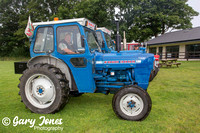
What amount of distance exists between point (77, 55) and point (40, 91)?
119 centimetres

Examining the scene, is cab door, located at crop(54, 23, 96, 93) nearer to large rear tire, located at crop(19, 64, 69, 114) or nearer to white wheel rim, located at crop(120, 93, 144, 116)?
large rear tire, located at crop(19, 64, 69, 114)

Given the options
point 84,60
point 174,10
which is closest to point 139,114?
point 84,60

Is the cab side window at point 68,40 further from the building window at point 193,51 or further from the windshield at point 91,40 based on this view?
the building window at point 193,51

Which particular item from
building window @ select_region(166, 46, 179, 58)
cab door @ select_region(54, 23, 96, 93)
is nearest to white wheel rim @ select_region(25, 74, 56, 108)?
cab door @ select_region(54, 23, 96, 93)

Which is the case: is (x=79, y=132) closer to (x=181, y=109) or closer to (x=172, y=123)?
(x=172, y=123)

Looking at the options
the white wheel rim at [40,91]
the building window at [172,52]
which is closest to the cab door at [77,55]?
the white wheel rim at [40,91]

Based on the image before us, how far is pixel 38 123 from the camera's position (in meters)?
3.05

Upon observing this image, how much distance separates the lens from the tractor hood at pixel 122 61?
11.1ft

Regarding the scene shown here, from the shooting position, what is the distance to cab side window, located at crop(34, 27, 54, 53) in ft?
11.9

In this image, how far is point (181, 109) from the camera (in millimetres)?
3688

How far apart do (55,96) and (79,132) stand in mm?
999

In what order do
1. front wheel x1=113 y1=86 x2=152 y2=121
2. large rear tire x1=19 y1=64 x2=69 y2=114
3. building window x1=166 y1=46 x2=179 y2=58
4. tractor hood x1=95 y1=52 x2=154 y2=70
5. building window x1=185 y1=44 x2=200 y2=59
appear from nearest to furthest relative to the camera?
front wheel x1=113 y1=86 x2=152 y2=121 → large rear tire x1=19 y1=64 x2=69 y2=114 → tractor hood x1=95 y1=52 x2=154 y2=70 → building window x1=185 y1=44 x2=200 y2=59 → building window x1=166 y1=46 x2=179 y2=58

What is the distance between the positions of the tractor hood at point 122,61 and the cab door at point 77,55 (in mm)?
241

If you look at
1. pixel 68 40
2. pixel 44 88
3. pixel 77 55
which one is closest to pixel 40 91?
pixel 44 88
